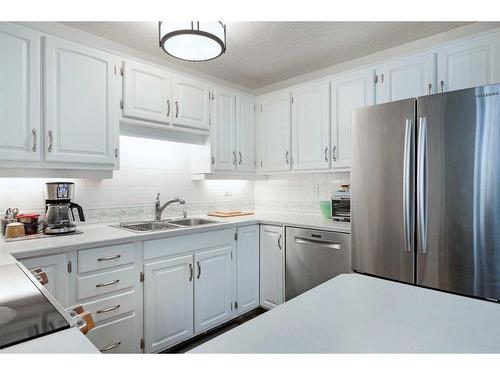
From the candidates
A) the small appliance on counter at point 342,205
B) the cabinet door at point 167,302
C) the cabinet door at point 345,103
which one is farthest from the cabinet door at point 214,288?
the cabinet door at point 345,103

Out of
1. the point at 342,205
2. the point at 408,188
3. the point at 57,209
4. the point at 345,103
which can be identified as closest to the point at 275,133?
the point at 345,103

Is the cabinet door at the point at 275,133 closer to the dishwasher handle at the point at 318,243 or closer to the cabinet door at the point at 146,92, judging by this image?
the dishwasher handle at the point at 318,243

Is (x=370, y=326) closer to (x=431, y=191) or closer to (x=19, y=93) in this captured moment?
(x=431, y=191)

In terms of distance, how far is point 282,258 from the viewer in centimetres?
264

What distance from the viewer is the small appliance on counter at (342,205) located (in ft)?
8.61

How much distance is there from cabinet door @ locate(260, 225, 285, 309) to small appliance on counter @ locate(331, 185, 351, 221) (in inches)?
20.1

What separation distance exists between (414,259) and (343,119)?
1.30m

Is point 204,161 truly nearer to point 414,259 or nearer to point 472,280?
point 414,259

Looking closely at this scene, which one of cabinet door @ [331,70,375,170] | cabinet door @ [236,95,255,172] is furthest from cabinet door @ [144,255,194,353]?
cabinet door @ [331,70,375,170]

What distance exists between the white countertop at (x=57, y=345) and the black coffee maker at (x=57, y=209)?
1.53 metres

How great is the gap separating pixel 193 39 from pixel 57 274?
5.04ft

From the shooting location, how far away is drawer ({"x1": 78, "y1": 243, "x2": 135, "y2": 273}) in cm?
174

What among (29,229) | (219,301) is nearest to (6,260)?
(29,229)

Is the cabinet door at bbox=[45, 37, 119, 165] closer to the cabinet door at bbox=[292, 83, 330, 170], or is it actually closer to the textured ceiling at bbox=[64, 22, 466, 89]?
the textured ceiling at bbox=[64, 22, 466, 89]
